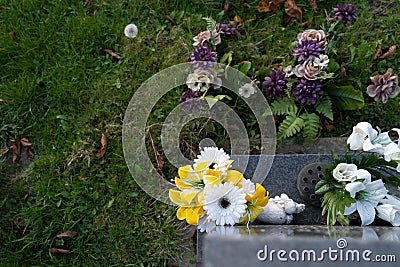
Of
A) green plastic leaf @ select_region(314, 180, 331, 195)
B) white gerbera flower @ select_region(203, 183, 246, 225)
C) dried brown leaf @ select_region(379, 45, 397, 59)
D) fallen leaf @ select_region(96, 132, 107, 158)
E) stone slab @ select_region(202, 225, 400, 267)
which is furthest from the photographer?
dried brown leaf @ select_region(379, 45, 397, 59)

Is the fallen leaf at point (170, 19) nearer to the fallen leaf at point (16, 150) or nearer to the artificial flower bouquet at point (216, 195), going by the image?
the fallen leaf at point (16, 150)

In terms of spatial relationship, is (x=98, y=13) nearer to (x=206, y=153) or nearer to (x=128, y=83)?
(x=128, y=83)

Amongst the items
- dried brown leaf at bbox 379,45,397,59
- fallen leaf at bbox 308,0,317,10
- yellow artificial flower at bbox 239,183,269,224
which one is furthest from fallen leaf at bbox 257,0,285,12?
yellow artificial flower at bbox 239,183,269,224

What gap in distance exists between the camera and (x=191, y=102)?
2.61 metres

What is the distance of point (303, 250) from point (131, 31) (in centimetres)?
194

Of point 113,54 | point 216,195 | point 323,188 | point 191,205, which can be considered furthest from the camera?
point 113,54

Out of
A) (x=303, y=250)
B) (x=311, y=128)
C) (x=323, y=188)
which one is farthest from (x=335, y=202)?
(x=311, y=128)

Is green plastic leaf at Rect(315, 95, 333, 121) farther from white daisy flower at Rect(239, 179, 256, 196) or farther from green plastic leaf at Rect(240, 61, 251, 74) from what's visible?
white daisy flower at Rect(239, 179, 256, 196)

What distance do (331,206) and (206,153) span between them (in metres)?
0.54

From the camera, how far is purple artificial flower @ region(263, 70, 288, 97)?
98.7 inches

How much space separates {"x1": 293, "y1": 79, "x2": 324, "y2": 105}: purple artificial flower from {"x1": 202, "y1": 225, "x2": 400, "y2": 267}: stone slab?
3.66 feet

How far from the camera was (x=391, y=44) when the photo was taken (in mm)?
2873

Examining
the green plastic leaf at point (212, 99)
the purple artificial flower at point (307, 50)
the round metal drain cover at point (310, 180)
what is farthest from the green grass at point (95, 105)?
the round metal drain cover at point (310, 180)

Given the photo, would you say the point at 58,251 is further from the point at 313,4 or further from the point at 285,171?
the point at 313,4
